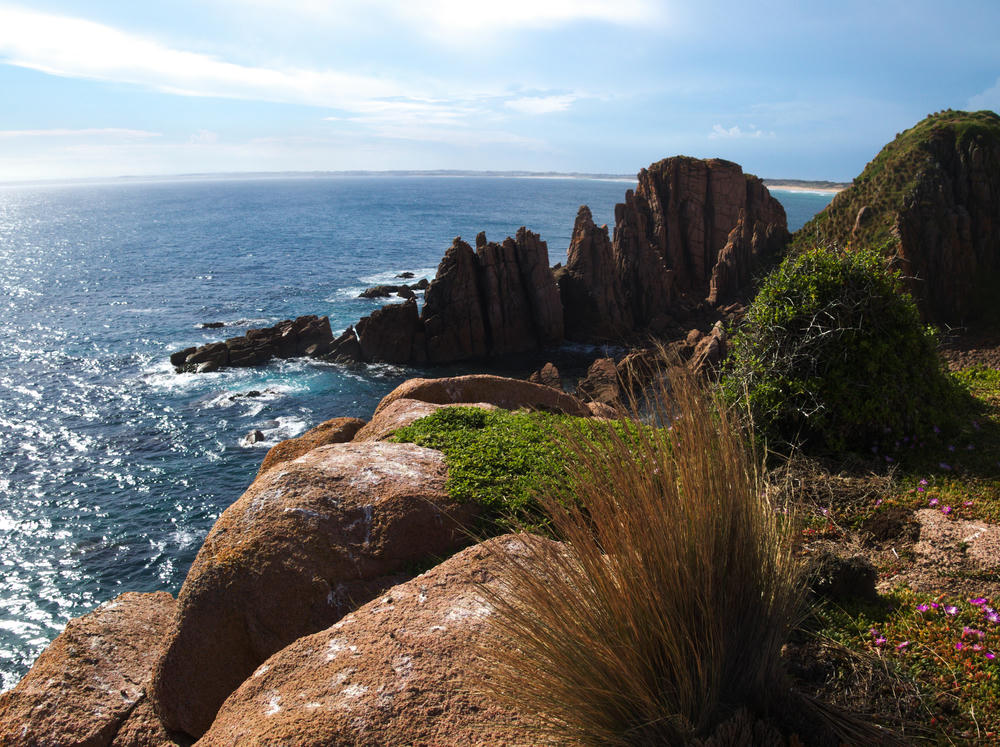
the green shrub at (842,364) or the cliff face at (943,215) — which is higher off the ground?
the cliff face at (943,215)

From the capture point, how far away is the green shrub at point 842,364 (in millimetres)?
8750

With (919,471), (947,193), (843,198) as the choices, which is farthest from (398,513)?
(843,198)

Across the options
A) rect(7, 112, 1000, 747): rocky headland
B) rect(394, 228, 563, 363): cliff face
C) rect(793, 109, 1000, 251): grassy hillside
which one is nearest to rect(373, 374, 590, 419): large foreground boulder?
rect(7, 112, 1000, 747): rocky headland

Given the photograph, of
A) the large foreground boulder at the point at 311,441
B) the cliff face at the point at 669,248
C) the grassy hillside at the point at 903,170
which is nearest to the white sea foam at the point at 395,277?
the cliff face at the point at 669,248

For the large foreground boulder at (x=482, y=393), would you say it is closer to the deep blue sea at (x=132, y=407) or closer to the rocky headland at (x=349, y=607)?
the rocky headland at (x=349, y=607)

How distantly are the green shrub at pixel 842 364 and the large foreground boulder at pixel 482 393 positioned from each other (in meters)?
5.22

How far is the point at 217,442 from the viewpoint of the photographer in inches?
1124

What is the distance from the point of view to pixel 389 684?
4902 millimetres

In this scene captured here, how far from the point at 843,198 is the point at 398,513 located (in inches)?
1539

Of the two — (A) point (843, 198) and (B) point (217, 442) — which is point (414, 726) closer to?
(B) point (217, 442)

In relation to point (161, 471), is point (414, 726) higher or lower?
higher

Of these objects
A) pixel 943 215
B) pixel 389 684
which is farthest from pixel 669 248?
pixel 389 684

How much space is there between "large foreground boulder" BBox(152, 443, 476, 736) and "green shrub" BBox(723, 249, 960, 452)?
5136 millimetres

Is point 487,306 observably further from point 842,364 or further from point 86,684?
point 86,684
